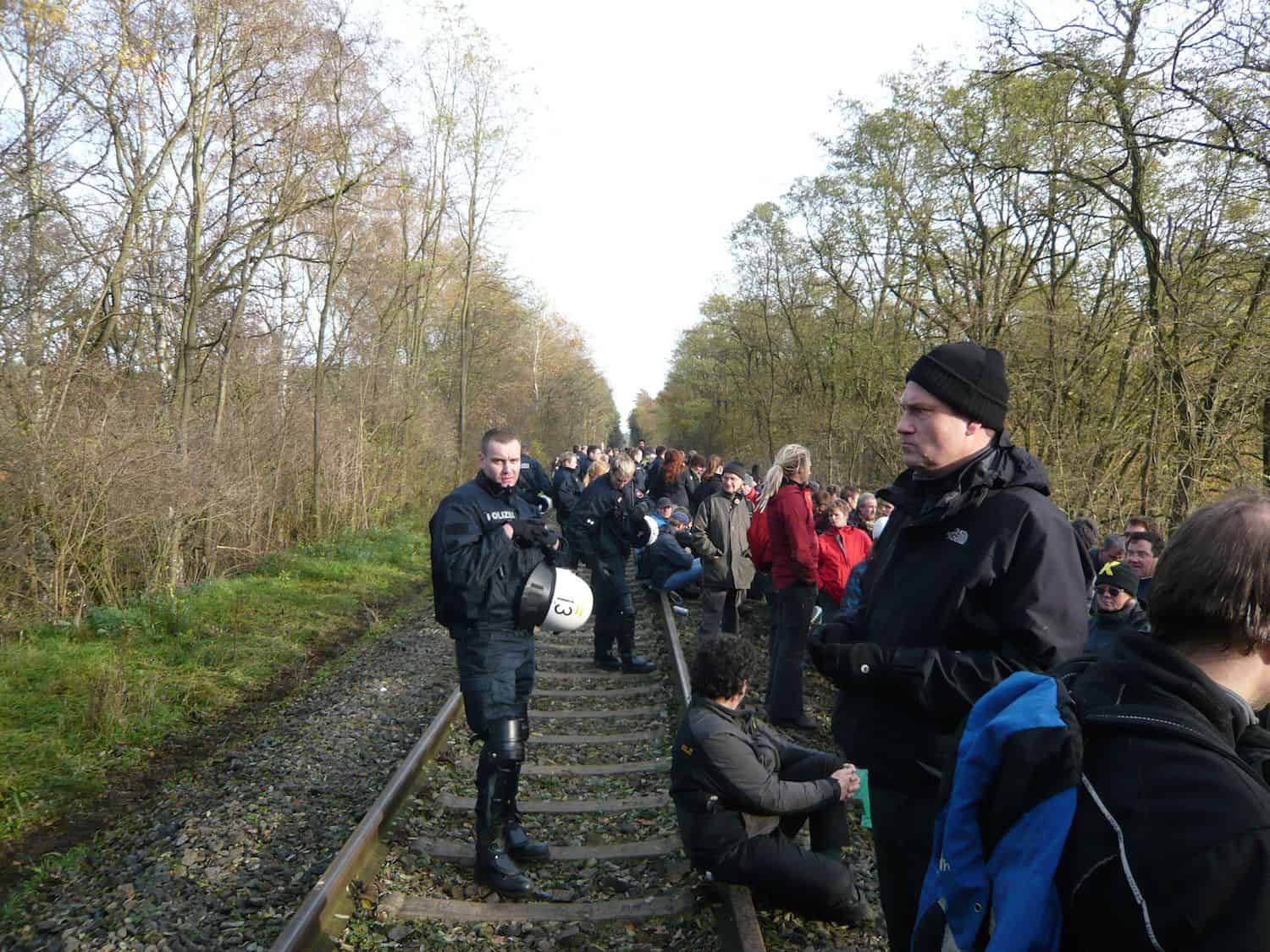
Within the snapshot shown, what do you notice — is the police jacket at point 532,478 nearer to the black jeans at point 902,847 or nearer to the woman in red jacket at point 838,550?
the woman in red jacket at point 838,550

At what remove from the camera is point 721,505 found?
8.43 metres

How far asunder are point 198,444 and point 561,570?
9.38m

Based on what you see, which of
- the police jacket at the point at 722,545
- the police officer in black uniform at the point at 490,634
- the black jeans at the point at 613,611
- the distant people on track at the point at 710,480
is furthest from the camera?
the distant people on track at the point at 710,480

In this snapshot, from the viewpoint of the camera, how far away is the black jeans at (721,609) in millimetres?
8391

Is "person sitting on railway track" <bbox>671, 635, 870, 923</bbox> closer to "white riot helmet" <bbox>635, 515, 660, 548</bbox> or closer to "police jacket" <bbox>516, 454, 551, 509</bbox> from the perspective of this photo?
"white riot helmet" <bbox>635, 515, 660, 548</bbox>

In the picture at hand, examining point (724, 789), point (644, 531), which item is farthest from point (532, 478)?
point (724, 789)

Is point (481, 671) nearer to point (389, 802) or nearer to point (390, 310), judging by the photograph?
point (389, 802)

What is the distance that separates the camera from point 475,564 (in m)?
4.23

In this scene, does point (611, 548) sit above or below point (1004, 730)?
below

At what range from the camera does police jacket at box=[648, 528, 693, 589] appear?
11430mm

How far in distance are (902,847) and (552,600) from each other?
239cm

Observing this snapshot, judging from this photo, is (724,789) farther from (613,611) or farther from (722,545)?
(613,611)

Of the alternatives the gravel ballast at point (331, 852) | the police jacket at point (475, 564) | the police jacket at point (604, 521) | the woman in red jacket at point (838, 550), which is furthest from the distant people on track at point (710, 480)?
the police jacket at point (475, 564)

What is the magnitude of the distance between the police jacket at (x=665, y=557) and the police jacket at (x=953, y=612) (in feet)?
28.2
